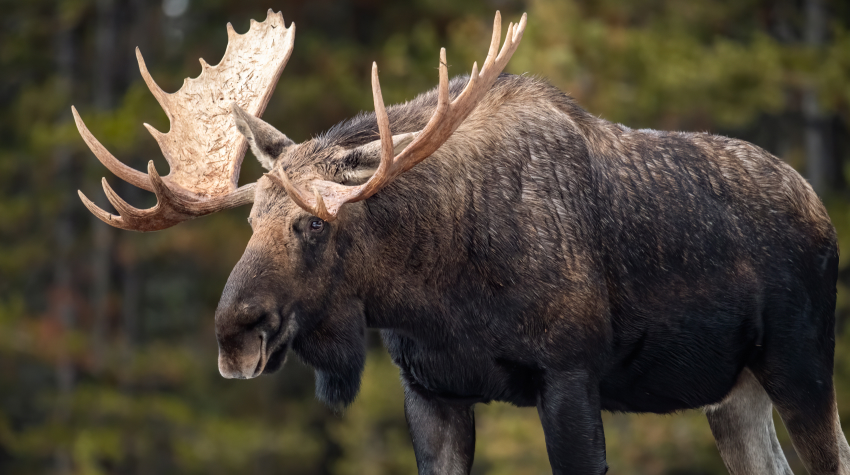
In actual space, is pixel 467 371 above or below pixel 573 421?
above

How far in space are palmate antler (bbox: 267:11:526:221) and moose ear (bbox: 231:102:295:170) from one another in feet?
1.36

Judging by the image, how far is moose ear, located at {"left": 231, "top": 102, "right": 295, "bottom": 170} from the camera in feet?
14.1

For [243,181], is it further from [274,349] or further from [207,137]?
[274,349]

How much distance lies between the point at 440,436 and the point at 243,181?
1268 cm

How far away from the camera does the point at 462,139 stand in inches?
168

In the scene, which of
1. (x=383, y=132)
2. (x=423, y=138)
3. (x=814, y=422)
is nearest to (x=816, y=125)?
(x=814, y=422)

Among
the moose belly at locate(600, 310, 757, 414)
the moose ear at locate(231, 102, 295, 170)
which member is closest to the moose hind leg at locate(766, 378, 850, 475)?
the moose belly at locate(600, 310, 757, 414)

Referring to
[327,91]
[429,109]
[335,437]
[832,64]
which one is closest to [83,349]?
[335,437]

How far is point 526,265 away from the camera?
400cm

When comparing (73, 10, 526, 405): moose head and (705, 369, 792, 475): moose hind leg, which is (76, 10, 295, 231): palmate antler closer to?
(73, 10, 526, 405): moose head

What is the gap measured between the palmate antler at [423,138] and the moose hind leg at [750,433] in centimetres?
181

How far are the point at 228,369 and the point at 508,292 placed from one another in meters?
1.08

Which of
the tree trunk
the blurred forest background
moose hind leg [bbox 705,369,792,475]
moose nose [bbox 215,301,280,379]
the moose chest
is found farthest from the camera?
the tree trunk

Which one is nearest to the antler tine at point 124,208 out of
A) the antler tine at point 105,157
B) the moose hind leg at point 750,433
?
the antler tine at point 105,157
